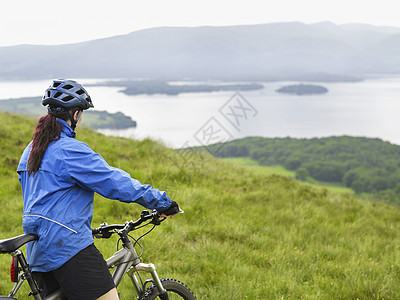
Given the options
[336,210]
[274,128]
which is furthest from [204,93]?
[336,210]

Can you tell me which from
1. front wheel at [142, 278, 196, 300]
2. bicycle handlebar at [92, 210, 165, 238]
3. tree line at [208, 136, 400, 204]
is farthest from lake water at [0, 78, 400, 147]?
bicycle handlebar at [92, 210, 165, 238]

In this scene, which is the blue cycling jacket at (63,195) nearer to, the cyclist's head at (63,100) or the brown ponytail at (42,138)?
the brown ponytail at (42,138)

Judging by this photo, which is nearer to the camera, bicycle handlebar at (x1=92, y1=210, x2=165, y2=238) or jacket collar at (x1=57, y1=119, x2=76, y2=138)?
jacket collar at (x1=57, y1=119, x2=76, y2=138)

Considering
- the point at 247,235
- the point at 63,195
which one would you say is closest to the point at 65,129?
the point at 63,195

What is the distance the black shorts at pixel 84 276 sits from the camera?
223 cm

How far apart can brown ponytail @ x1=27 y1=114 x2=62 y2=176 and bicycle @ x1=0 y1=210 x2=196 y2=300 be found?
45cm

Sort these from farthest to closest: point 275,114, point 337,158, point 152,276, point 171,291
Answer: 1. point 275,114
2. point 337,158
3. point 171,291
4. point 152,276

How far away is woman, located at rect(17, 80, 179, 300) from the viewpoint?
2.15 m

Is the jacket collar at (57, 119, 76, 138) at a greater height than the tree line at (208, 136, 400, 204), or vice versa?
the jacket collar at (57, 119, 76, 138)

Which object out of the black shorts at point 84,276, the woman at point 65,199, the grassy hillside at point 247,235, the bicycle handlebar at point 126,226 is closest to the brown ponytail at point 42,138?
the woman at point 65,199

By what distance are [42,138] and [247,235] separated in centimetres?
452

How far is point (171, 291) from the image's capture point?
333cm

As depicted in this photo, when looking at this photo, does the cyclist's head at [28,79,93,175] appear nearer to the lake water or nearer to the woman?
the woman

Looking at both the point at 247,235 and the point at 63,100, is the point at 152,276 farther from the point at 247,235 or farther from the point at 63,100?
the point at 247,235
